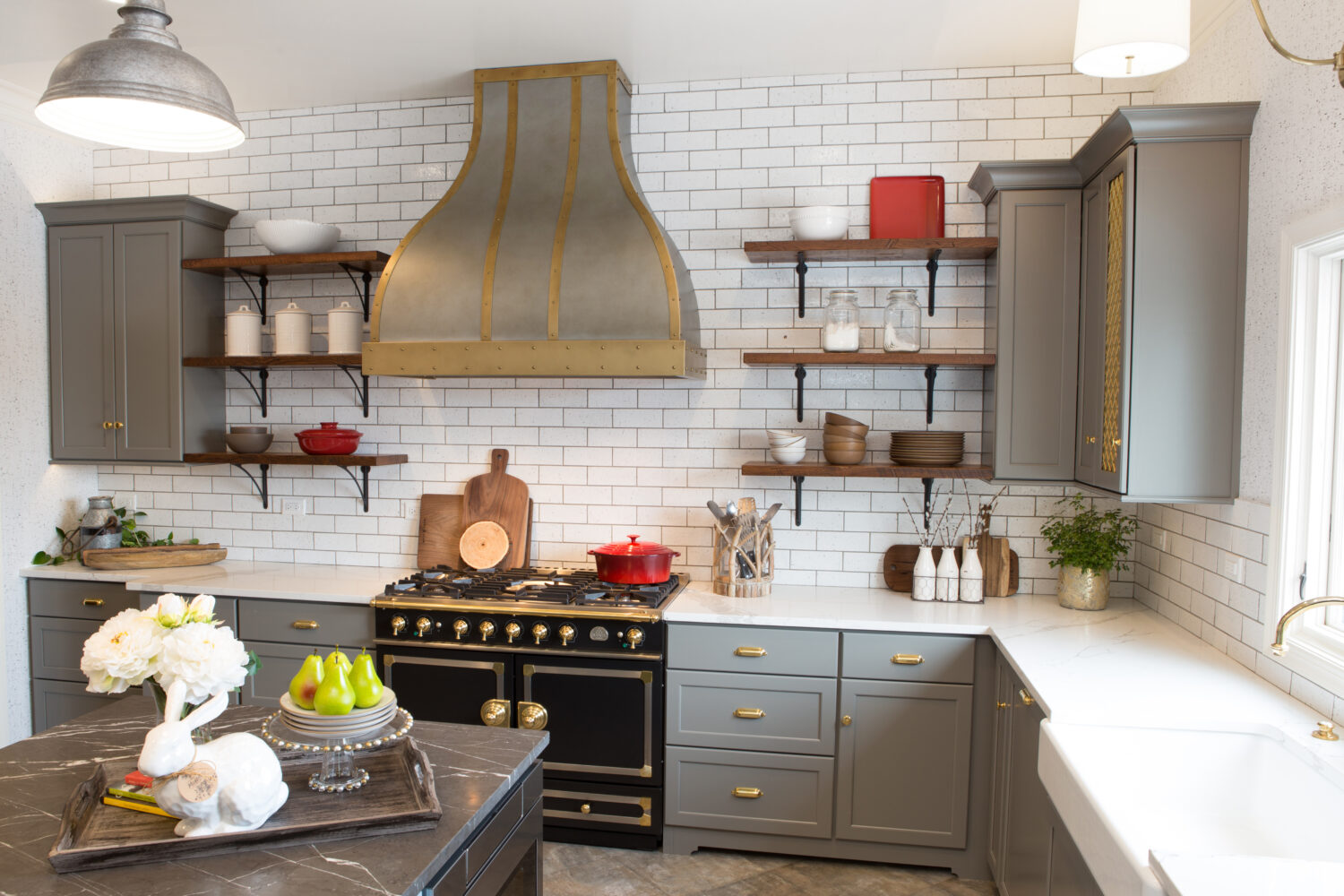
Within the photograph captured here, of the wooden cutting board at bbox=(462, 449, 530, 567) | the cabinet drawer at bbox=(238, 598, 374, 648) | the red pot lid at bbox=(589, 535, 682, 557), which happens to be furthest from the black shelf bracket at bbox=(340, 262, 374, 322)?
the red pot lid at bbox=(589, 535, 682, 557)

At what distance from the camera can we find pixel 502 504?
3.97 metres

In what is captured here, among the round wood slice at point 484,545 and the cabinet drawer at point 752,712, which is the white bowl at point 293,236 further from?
the cabinet drawer at point 752,712

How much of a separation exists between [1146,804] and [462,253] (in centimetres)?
294

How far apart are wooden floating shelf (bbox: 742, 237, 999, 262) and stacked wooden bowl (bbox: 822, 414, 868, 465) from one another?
67 centimetres

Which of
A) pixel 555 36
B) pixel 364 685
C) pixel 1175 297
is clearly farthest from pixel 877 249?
pixel 364 685

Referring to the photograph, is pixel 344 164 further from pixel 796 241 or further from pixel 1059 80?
pixel 1059 80

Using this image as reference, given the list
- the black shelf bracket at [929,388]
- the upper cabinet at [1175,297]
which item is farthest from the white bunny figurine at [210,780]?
the black shelf bracket at [929,388]

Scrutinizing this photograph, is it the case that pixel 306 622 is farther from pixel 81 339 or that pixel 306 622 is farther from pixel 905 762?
pixel 905 762

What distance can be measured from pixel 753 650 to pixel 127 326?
10.7ft

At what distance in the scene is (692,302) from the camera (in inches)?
143

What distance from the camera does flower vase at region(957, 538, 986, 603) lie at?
3.45m

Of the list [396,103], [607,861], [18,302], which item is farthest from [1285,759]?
[18,302]

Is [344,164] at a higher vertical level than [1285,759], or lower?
higher

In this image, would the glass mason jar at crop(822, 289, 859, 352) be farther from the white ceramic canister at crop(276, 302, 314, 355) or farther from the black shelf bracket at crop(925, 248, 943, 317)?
the white ceramic canister at crop(276, 302, 314, 355)
